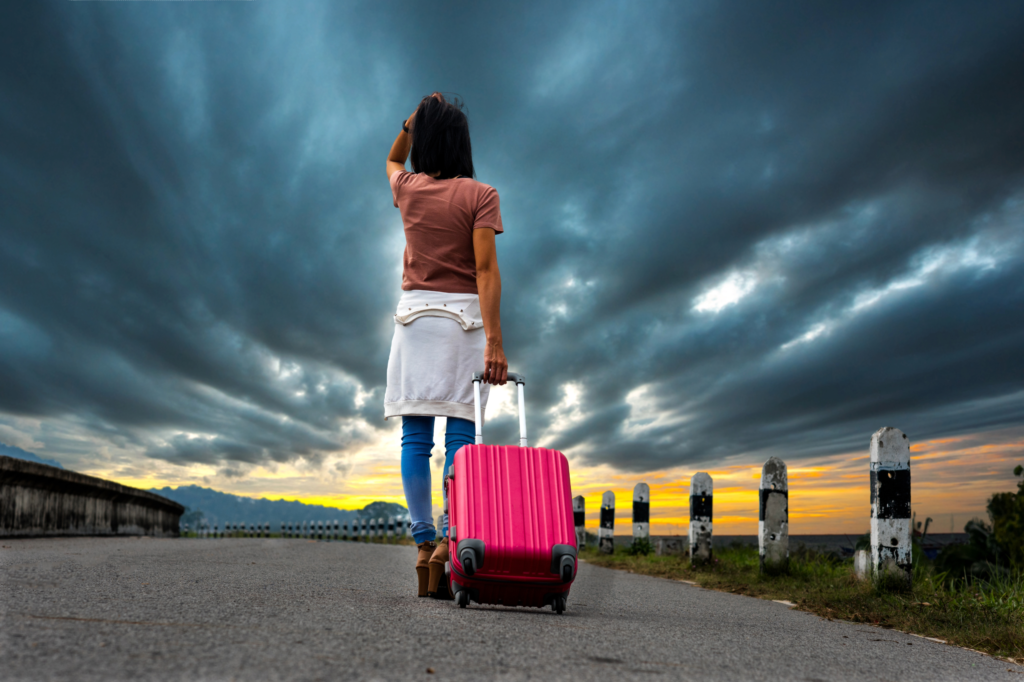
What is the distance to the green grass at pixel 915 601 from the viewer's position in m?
3.30

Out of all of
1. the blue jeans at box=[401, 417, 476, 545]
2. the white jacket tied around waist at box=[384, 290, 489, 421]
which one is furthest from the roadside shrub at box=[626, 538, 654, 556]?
the white jacket tied around waist at box=[384, 290, 489, 421]

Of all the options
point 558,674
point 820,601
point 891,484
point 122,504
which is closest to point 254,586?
point 558,674

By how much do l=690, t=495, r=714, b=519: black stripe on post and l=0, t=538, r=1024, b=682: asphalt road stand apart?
3987mm

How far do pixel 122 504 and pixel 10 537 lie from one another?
374 cm

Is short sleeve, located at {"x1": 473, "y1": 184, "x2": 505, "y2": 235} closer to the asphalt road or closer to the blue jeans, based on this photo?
the blue jeans

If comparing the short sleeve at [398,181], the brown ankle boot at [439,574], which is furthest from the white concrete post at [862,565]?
the short sleeve at [398,181]

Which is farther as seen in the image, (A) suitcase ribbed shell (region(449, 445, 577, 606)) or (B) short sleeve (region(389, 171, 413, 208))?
(B) short sleeve (region(389, 171, 413, 208))

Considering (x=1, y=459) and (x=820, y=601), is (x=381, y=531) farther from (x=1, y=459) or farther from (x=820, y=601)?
(x=820, y=601)

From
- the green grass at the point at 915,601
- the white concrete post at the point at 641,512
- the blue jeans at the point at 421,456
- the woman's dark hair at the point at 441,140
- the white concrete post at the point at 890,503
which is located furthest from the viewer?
the white concrete post at the point at 641,512

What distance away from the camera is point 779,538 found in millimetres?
6141

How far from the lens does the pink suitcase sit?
2.58 m

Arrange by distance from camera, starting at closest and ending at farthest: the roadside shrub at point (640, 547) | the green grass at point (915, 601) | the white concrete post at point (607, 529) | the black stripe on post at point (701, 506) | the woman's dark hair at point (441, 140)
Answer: the green grass at point (915, 601) → the woman's dark hair at point (441, 140) → the black stripe on post at point (701, 506) → the roadside shrub at point (640, 547) → the white concrete post at point (607, 529)

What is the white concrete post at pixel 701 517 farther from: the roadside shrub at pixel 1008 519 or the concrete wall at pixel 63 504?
the roadside shrub at pixel 1008 519

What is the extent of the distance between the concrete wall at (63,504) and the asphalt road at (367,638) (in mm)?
3910
